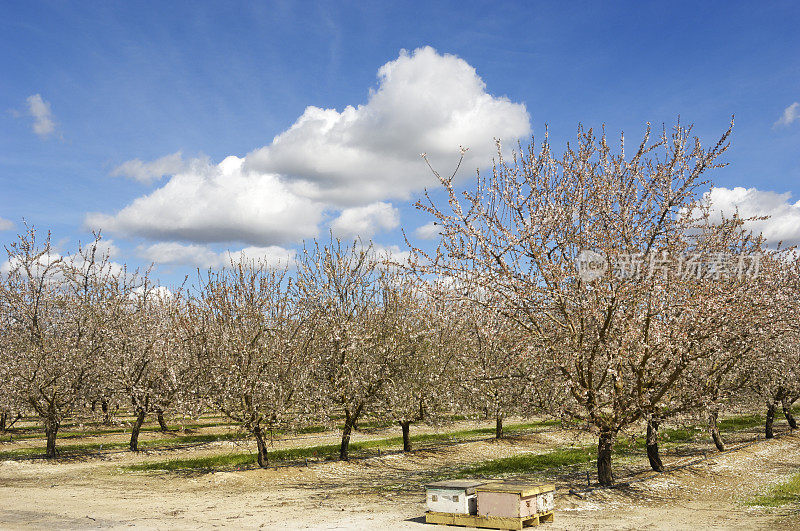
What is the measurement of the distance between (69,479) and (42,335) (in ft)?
28.4

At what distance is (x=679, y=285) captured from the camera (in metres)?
14.9

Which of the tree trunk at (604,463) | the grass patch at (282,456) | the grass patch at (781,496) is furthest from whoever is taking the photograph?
the grass patch at (282,456)

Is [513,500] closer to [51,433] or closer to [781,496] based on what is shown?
[781,496]

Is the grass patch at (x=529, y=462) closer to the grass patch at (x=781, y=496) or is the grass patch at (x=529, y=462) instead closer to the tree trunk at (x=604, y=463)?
the tree trunk at (x=604, y=463)

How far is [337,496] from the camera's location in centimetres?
1562

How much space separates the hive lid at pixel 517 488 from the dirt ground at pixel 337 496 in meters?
0.71

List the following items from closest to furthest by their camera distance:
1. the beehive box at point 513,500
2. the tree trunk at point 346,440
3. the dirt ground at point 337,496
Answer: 1. the beehive box at point 513,500
2. the dirt ground at point 337,496
3. the tree trunk at point 346,440

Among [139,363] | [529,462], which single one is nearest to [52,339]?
[139,363]

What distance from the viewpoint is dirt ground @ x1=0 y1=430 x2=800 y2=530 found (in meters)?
12.4

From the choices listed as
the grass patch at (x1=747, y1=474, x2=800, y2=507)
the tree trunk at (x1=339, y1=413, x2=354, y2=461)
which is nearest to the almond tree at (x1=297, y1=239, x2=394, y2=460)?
the tree trunk at (x1=339, y1=413, x2=354, y2=461)

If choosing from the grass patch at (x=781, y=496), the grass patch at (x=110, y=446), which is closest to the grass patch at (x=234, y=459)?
the grass patch at (x=110, y=446)

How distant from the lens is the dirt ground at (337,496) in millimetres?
12445

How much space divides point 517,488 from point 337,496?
18.8ft

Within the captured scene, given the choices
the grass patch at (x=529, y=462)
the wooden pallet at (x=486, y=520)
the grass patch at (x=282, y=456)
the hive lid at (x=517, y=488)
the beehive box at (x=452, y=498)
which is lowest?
the grass patch at (x=529, y=462)
